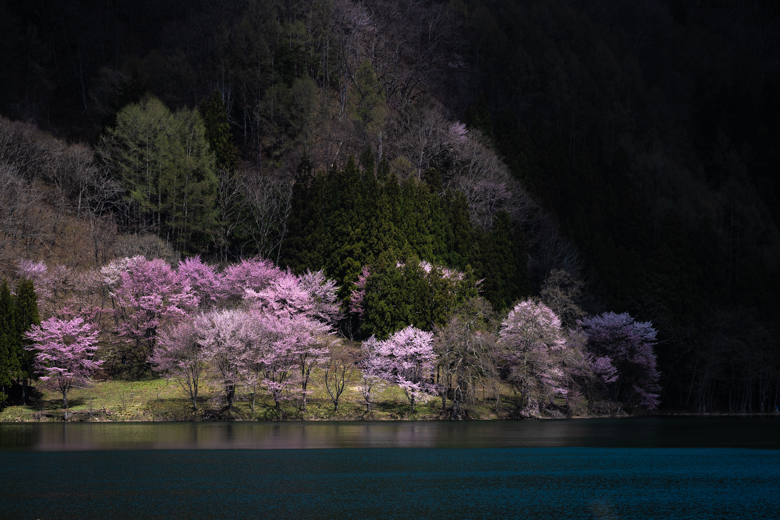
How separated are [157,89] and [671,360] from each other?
68.7m

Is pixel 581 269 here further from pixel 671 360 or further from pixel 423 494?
pixel 423 494

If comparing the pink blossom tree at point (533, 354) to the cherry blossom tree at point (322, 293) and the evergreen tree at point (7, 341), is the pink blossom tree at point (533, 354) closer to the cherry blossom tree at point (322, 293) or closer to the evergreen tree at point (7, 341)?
the cherry blossom tree at point (322, 293)

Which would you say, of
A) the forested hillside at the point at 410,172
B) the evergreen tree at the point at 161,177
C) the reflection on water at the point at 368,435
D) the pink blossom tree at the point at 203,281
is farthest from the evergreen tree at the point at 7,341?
the evergreen tree at the point at 161,177

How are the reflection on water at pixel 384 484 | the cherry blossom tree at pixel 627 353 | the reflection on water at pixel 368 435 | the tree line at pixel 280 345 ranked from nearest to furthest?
the reflection on water at pixel 384 484 < the reflection on water at pixel 368 435 < the tree line at pixel 280 345 < the cherry blossom tree at pixel 627 353

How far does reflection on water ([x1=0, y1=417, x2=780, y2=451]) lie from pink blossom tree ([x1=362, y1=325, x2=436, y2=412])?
4189 mm

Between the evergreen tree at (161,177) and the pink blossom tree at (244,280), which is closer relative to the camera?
the pink blossom tree at (244,280)

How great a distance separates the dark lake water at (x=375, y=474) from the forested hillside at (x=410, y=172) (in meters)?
18.1

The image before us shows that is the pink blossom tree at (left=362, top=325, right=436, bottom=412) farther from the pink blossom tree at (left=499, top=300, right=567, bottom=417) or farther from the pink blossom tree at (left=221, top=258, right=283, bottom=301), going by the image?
the pink blossom tree at (left=221, top=258, right=283, bottom=301)

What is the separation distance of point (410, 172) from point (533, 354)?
29958mm

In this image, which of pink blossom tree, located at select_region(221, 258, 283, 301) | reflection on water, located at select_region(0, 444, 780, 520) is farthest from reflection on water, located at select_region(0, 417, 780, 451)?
pink blossom tree, located at select_region(221, 258, 283, 301)

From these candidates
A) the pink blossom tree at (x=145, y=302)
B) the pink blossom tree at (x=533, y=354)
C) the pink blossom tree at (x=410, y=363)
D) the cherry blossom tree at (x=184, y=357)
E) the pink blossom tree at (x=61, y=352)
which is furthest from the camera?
the pink blossom tree at (x=145, y=302)

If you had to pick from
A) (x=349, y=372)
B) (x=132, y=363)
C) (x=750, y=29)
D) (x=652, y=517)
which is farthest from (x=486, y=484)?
(x=750, y=29)

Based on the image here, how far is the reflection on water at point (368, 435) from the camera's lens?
34844mm

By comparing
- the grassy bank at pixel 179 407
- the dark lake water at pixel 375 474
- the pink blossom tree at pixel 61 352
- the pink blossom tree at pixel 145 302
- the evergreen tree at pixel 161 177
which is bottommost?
the grassy bank at pixel 179 407
